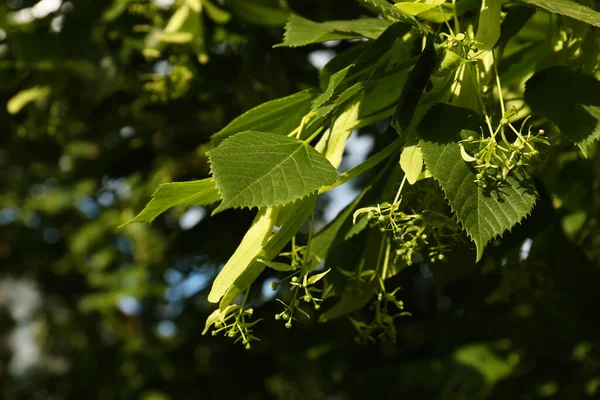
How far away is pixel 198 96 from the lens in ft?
6.11

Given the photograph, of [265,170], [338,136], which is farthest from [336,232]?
[265,170]

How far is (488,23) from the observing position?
93 cm

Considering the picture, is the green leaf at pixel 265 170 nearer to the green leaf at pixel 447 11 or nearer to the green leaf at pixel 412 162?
the green leaf at pixel 412 162

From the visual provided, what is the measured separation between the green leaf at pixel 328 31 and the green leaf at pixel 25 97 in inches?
45.0

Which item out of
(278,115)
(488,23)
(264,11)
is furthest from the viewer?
(264,11)

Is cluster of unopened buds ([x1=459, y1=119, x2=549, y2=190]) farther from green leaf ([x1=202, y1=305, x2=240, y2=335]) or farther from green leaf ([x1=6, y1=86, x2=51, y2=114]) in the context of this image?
green leaf ([x1=6, y1=86, x2=51, y2=114])

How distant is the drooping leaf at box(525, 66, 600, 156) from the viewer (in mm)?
917

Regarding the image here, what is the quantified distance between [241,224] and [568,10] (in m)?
1.04

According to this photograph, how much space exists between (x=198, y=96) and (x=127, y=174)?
512 mm

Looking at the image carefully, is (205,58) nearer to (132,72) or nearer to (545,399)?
(132,72)

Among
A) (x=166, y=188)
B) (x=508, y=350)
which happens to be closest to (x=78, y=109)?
(x=166, y=188)

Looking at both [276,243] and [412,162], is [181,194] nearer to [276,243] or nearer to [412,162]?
[276,243]

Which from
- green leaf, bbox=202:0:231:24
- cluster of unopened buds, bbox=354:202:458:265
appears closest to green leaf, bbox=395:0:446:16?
cluster of unopened buds, bbox=354:202:458:265

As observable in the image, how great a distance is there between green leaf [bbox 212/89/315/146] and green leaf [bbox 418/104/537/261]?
0.25 meters
